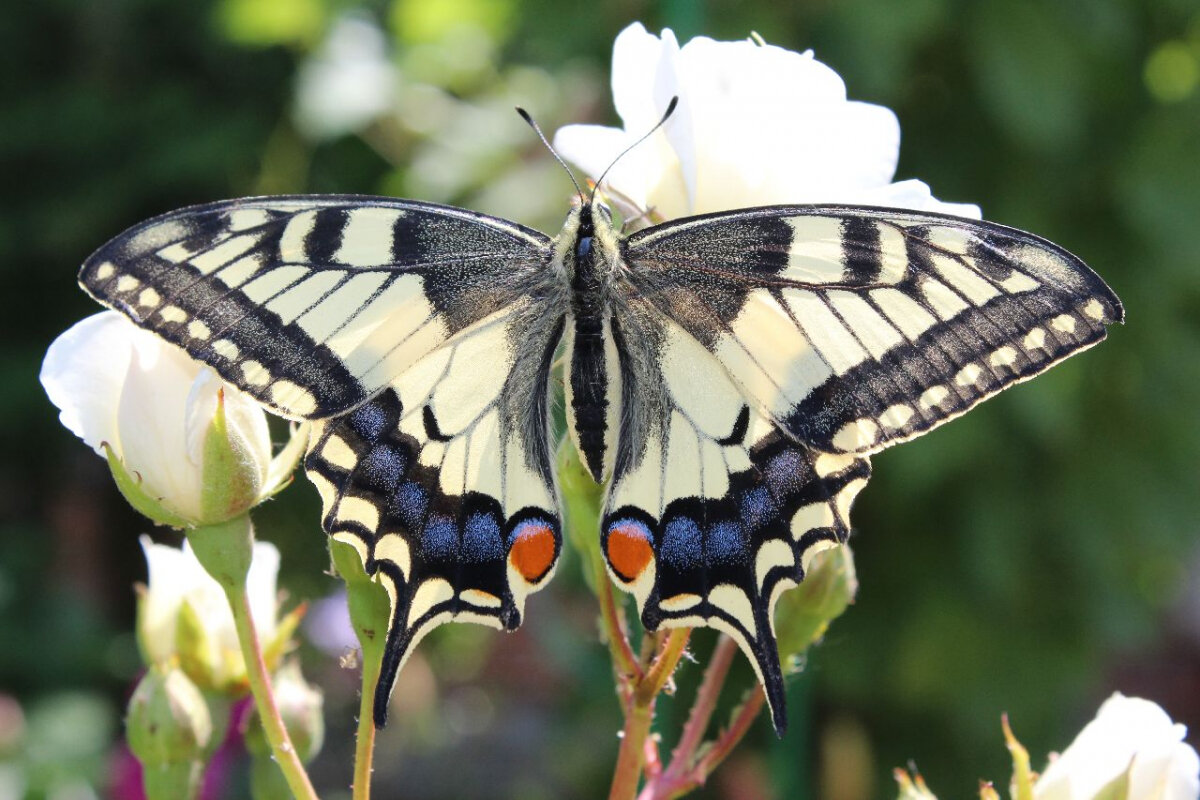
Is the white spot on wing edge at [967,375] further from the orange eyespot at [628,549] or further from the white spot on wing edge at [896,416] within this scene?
the orange eyespot at [628,549]

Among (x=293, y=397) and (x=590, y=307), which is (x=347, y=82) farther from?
(x=293, y=397)

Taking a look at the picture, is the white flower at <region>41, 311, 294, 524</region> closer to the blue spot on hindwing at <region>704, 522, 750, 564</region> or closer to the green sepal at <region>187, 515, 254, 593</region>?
the green sepal at <region>187, 515, 254, 593</region>

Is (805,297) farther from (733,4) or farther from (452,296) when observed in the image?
(733,4)

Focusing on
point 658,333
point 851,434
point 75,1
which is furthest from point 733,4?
point 75,1

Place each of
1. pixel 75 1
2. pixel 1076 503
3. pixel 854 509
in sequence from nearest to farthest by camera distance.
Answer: pixel 1076 503, pixel 854 509, pixel 75 1

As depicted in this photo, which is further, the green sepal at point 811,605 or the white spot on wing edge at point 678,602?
the green sepal at point 811,605

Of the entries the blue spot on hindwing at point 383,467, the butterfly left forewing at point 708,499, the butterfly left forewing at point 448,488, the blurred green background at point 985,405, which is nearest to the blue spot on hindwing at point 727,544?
the butterfly left forewing at point 708,499

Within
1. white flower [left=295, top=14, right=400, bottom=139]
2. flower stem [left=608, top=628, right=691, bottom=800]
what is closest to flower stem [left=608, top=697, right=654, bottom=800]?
flower stem [left=608, top=628, right=691, bottom=800]
